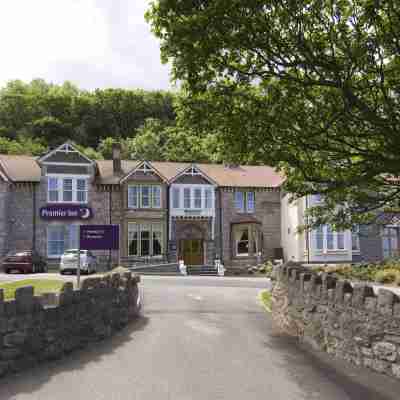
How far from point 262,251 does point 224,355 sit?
102ft

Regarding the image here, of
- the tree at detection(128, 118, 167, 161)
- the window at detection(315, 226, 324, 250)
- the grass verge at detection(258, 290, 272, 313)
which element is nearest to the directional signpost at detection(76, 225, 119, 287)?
the grass verge at detection(258, 290, 272, 313)

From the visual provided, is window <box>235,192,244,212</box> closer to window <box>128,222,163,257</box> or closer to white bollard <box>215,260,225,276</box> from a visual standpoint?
white bollard <box>215,260,225,276</box>

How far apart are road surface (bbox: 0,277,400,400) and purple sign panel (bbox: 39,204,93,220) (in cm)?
2429

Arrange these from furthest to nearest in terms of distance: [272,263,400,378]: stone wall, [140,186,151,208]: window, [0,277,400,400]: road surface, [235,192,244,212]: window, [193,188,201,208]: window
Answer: [235,192,244,212]: window, [193,188,201,208]: window, [140,186,151,208]: window, [272,263,400,378]: stone wall, [0,277,400,400]: road surface

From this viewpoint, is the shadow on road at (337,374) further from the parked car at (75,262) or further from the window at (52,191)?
the window at (52,191)

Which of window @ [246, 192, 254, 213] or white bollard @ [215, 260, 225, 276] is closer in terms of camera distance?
white bollard @ [215, 260, 225, 276]

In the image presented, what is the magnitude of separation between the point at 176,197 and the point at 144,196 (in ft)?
8.52

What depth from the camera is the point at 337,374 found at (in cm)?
838

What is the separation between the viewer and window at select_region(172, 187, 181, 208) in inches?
1535

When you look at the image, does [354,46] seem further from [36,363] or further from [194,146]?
[36,363]

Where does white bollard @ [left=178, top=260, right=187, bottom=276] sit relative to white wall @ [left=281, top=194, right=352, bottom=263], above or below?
below

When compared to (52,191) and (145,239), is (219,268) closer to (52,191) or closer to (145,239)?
(145,239)

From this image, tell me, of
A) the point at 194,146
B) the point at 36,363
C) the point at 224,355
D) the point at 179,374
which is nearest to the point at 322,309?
the point at 224,355

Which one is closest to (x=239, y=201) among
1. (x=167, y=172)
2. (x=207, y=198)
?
(x=207, y=198)
